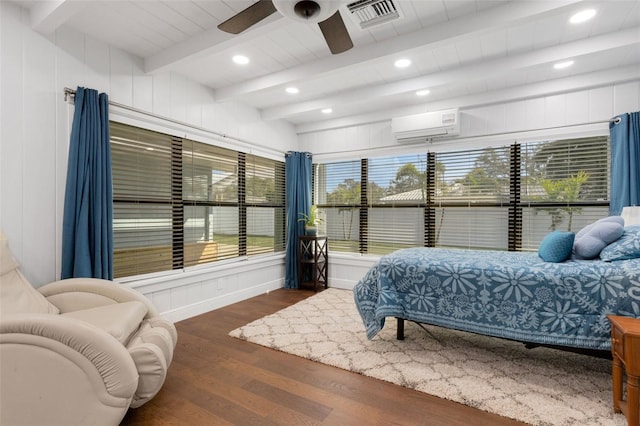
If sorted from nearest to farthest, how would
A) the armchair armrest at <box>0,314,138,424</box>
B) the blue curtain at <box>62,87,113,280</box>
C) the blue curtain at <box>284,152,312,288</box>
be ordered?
the armchair armrest at <box>0,314,138,424</box>
the blue curtain at <box>62,87,113,280</box>
the blue curtain at <box>284,152,312,288</box>

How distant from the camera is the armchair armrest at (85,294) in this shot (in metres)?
2.23

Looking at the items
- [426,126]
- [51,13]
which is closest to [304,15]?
[51,13]

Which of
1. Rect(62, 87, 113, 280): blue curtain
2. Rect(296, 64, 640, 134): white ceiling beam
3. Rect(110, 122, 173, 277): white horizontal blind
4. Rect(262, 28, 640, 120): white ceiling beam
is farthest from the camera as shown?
Rect(296, 64, 640, 134): white ceiling beam

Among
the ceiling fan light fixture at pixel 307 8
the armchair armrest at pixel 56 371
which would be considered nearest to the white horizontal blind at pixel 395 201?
the ceiling fan light fixture at pixel 307 8

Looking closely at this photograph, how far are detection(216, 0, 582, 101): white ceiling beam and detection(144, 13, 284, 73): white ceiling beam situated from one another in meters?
0.82

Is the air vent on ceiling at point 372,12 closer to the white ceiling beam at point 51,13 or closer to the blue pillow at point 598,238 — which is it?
the white ceiling beam at point 51,13

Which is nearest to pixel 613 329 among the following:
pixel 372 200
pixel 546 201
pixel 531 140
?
pixel 546 201

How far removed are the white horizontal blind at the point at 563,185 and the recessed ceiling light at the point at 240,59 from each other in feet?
11.0

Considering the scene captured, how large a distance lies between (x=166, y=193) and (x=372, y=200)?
9.52 feet

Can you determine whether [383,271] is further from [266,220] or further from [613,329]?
[266,220]

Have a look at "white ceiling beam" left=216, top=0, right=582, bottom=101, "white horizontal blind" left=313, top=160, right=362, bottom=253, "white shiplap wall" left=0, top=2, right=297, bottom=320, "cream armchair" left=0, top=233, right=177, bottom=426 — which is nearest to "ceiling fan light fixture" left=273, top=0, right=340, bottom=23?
"white ceiling beam" left=216, top=0, right=582, bottom=101

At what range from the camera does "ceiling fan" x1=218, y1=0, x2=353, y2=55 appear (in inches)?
63.8

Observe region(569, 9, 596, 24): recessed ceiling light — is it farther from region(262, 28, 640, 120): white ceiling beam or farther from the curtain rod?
the curtain rod

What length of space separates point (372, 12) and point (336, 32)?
493mm
